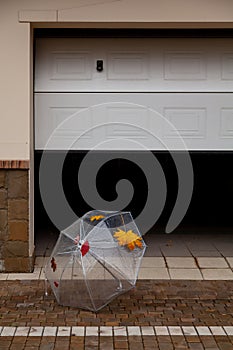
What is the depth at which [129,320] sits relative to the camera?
5.16 metres

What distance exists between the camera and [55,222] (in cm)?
945

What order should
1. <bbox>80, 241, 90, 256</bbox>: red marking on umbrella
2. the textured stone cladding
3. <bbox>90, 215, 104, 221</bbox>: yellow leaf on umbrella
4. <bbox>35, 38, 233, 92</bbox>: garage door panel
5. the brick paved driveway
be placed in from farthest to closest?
<bbox>35, 38, 233, 92</bbox>: garage door panel, the textured stone cladding, <bbox>90, 215, 104, 221</bbox>: yellow leaf on umbrella, <bbox>80, 241, 90, 256</bbox>: red marking on umbrella, the brick paved driveway

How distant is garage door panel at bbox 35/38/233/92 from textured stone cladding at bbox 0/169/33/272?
3.96 ft

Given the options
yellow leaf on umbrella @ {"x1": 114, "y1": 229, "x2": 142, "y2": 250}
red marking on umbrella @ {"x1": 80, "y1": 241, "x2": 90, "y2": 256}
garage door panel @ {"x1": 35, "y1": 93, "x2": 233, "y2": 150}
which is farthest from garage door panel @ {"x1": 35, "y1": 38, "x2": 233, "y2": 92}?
red marking on umbrella @ {"x1": 80, "y1": 241, "x2": 90, "y2": 256}

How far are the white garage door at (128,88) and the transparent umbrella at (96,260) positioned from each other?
1.78m

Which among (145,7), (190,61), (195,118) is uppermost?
(145,7)

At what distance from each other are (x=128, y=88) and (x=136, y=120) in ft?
1.32

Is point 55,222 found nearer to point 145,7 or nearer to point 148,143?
point 148,143

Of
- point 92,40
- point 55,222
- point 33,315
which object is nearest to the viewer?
point 33,315

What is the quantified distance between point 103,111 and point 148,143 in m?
0.68

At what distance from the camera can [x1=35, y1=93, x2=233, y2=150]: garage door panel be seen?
6.91 meters

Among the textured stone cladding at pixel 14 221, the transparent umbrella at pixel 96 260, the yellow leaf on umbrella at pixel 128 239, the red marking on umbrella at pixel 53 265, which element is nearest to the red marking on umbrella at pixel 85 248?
the transparent umbrella at pixel 96 260

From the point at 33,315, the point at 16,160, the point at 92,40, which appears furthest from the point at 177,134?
the point at 33,315

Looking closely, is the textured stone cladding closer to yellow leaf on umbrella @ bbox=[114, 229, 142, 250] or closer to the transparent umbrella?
the transparent umbrella
